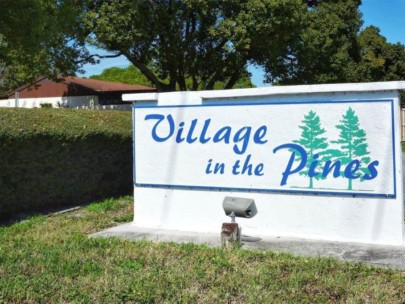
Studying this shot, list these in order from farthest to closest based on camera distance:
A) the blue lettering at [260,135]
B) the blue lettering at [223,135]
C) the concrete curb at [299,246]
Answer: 1. the blue lettering at [223,135]
2. the blue lettering at [260,135]
3. the concrete curb at [299,246]

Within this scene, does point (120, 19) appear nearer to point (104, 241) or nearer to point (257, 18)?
point (257, 18)

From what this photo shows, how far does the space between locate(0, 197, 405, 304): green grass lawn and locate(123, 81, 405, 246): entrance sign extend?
100 cm

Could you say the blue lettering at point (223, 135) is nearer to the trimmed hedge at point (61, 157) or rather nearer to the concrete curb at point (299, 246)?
the concrete curb at point (299, 246)

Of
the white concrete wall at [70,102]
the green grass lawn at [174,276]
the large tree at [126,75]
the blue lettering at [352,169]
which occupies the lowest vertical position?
the green grass lawn at [174,276]

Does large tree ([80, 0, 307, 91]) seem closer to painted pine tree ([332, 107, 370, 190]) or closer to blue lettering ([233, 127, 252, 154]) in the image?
blue lettering ([233, 127, 252, 154])

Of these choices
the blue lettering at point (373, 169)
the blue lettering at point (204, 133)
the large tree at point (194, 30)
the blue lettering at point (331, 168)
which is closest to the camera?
the blue lettering at point (373, 169)

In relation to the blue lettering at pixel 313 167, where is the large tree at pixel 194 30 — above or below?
above

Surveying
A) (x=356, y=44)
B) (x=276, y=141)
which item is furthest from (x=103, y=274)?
(x=356, y=44)

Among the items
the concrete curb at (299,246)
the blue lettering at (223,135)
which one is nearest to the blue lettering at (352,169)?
the concrete curb at (299,246)

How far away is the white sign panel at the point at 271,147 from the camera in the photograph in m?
5.81

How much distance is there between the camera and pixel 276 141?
20.7 ft

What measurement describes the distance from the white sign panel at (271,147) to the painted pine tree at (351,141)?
0.01 meters

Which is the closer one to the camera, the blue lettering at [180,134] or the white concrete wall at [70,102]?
the blue lettering at [180,134]

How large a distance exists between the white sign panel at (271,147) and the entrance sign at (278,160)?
0.04ft
